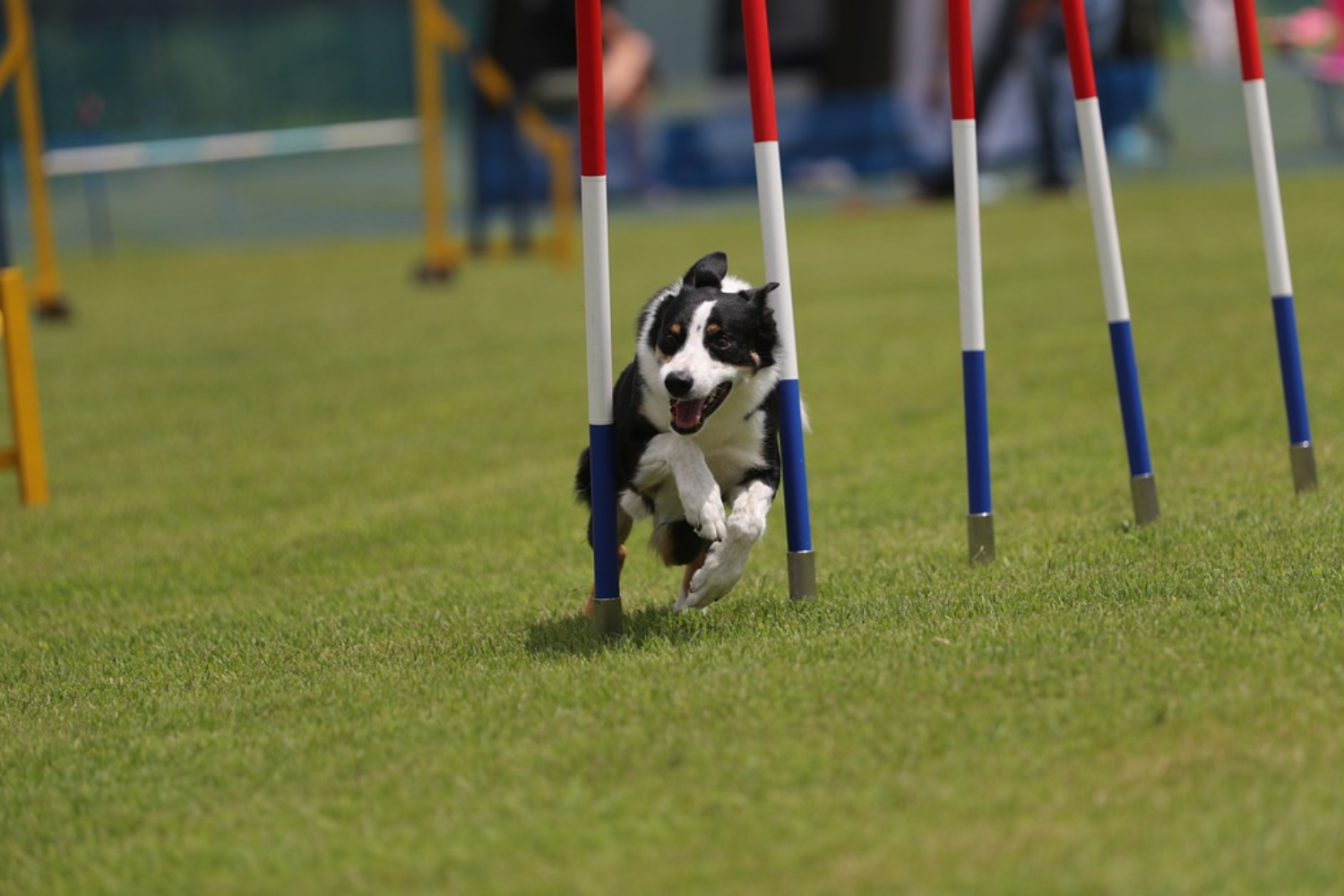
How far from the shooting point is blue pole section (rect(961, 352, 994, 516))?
6.00 m

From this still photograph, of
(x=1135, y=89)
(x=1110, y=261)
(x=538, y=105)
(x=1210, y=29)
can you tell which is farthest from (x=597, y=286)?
(x=1210, y=29)

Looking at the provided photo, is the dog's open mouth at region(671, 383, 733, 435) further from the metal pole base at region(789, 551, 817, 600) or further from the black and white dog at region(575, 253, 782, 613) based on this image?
the metal pole base at region(789, 551, 817, 600)

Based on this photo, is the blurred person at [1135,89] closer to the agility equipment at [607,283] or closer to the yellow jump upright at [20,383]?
the yellow jump upright at [20,383]

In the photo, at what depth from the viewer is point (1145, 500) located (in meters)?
6.48

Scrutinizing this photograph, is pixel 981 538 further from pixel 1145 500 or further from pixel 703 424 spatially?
pixel 703 424

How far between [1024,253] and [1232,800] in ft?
47.7

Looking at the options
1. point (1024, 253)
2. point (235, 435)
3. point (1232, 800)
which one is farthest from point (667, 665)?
point (1024, 253)

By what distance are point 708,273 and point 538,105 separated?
24372mm

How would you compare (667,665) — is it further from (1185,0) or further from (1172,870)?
(1185,0)

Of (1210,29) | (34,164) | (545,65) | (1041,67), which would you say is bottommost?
(34,164)

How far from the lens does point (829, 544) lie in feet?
23.0

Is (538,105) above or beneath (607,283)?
above

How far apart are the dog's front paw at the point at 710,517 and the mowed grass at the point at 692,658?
1.04 ft

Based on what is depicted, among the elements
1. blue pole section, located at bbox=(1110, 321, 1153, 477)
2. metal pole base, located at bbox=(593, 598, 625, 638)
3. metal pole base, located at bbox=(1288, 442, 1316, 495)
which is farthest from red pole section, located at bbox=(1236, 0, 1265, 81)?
metal pole base, located at bbox=(593, 598, 625, 638)
